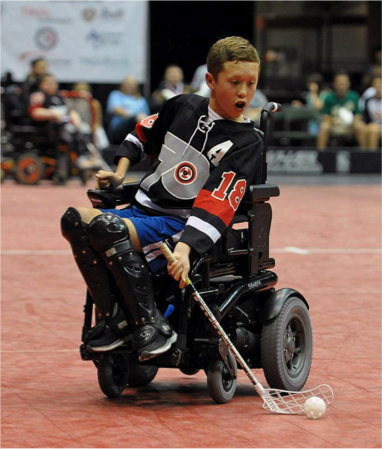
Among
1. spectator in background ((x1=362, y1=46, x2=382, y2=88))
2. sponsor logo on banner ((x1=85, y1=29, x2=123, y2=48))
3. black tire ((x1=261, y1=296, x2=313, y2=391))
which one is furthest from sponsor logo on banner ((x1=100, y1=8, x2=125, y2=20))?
black tire ((x1=261, y1=296, x2=313, y2=391))

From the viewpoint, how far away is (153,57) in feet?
78.3

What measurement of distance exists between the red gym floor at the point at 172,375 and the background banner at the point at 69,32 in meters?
8.52

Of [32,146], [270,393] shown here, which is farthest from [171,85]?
[270,393]

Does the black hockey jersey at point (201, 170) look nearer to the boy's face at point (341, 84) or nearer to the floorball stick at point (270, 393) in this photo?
the floorball stick at point (270, 393)

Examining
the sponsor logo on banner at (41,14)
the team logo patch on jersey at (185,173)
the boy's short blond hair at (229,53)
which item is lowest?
the team logo patch on jersey at (185,173)

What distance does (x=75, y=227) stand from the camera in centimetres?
400

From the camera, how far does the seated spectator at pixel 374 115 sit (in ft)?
59.7

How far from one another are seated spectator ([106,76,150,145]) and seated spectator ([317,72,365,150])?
3328 mm

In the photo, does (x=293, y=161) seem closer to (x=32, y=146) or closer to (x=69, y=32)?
(x=69, y=32)

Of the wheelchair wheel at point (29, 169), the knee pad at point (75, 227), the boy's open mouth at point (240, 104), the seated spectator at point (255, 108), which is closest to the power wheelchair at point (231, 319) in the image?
the boy's open mouth at point (240, 104)

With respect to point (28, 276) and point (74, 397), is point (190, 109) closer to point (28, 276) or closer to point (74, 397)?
A: point (74, 397)

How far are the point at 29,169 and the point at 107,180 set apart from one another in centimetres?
1091

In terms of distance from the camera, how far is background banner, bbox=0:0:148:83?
17609 millimetres

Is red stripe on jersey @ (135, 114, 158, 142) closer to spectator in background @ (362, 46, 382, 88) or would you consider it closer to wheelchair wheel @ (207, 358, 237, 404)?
wheelchair wheel @ (207, 358, 237, 404)
